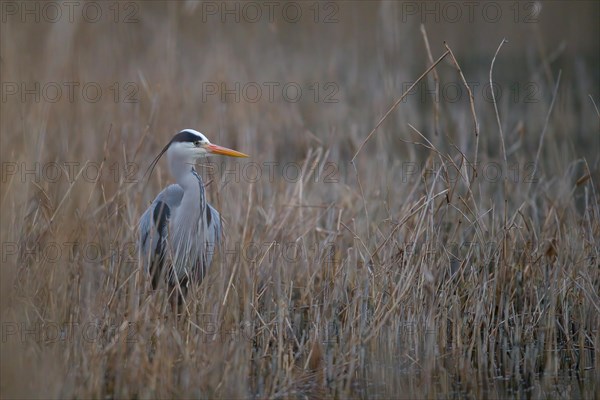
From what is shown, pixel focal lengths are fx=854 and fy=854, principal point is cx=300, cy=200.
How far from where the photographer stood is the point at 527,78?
9586 mm

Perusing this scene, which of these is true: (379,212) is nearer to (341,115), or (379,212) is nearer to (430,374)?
(430,374)

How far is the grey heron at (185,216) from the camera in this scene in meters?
4.63

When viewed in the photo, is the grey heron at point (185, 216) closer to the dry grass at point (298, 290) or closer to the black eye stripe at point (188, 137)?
the black eye stripe at point (188, 137)

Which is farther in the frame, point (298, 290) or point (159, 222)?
point (298, 290)

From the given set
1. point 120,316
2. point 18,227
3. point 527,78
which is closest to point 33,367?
point 120,316

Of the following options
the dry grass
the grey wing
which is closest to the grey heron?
the grey wing

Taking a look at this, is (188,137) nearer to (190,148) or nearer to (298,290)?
(190,148)

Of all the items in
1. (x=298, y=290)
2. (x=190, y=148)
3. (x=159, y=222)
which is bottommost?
(x=298, y=290)

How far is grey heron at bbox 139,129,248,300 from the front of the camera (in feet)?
15.2

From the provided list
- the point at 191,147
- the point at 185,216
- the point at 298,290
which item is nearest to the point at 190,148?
the point at 191,147

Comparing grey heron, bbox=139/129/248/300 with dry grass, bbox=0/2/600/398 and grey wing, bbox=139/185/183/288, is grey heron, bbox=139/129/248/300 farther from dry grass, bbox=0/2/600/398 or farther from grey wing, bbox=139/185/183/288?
dry grass, bbox=0/2/600/398

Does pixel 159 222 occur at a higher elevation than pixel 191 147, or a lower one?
lower

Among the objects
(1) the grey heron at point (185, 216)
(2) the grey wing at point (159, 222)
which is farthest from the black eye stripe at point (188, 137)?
(2) the grey wing at point (159, 222)

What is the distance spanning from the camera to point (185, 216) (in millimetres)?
4668
